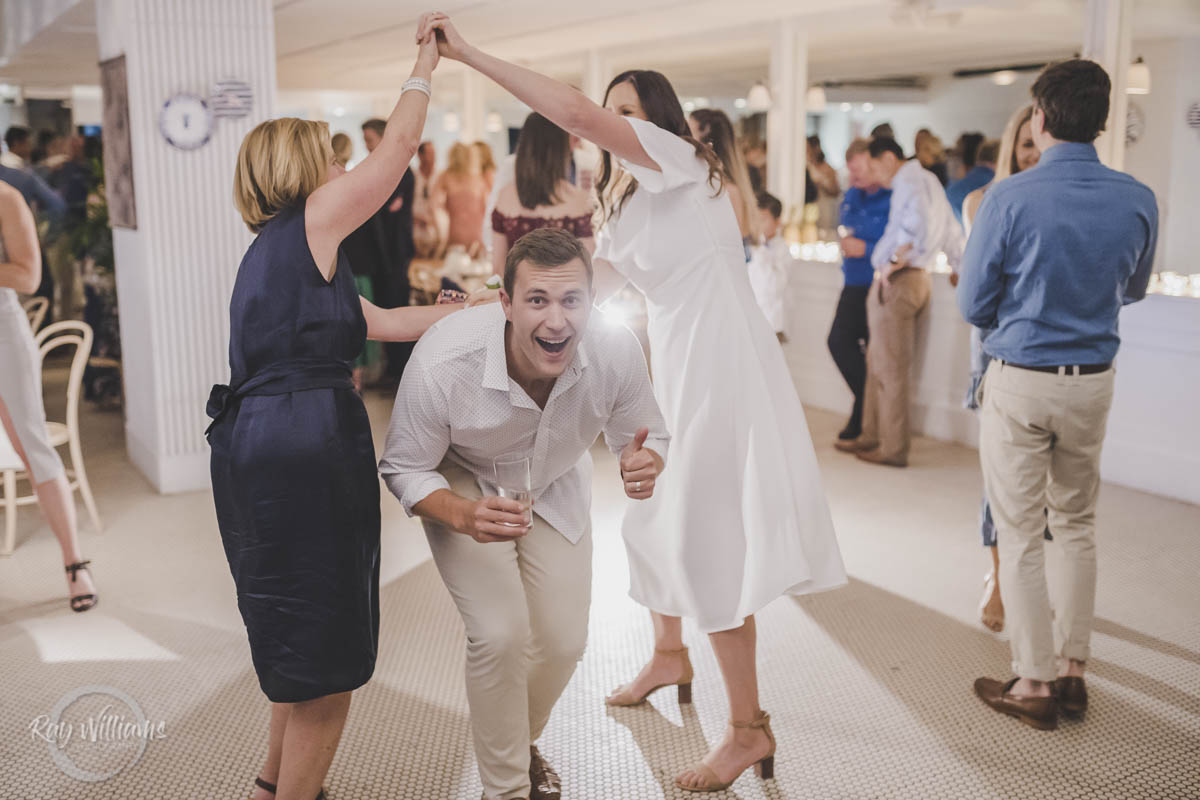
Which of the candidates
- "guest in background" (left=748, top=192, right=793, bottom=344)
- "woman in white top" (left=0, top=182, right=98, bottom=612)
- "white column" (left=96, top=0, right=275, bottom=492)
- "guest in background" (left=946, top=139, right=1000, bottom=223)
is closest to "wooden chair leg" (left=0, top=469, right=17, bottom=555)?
"woman in white top" (left=0, top=182, right=98, bottom=612)

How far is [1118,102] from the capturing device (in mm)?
5277

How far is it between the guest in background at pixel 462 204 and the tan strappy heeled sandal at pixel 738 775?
5169 mm

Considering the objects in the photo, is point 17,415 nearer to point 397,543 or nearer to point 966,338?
point 397,543

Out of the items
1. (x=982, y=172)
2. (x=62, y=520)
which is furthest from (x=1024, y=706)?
(x=982, y=172)

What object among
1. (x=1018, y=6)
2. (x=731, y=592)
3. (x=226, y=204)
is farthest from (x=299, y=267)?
(x=1018, y=6)

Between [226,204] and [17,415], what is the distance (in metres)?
1.59

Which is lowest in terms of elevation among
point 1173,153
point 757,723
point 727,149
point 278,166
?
point 757,723

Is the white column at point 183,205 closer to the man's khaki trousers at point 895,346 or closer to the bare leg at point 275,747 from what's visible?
the bare leg at point 275,747

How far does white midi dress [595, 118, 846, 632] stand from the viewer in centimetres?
233

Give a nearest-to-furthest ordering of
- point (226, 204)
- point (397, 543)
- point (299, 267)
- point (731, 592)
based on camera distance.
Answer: point (299, 267) → point (731, 592) → point (397, 543) → point (226, 204)

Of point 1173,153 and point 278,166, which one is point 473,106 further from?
point 278,166

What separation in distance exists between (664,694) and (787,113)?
6.03 m

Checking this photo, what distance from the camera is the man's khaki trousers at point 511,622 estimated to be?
203 cm

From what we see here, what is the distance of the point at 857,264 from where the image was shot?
18.2ft
